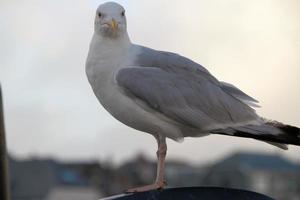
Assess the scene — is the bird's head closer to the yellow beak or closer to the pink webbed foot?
the yellow beak

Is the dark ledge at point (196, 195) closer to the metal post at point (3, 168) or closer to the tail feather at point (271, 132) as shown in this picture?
the tail feather at point (271, 132)

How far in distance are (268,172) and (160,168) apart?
7855 cm

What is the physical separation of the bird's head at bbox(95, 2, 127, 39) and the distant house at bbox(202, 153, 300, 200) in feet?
159

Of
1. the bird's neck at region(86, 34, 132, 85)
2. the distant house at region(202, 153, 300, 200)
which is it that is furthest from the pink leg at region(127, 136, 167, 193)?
the distant house at region(202, 153, 300, 200)

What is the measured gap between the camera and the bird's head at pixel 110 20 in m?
5.92

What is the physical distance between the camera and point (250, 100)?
6570 millimetres

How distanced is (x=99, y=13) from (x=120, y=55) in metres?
0.32

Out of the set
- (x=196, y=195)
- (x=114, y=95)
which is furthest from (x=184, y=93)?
(x=196, y=195)

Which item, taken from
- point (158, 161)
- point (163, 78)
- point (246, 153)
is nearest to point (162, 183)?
point (158, 161)

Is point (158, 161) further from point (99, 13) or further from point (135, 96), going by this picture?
point (99, 13)

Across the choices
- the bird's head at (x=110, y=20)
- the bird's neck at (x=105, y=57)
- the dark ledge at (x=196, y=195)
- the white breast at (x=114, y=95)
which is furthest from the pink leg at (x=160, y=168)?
the bird's head at (x=110, y=20)

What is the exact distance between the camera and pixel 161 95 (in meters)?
6.19

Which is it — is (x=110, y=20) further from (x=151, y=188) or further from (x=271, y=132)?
(x=271, y=132)

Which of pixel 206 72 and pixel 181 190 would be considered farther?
pixel 206 72
